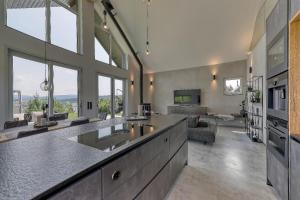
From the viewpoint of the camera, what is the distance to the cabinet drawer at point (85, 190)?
665 millimetres

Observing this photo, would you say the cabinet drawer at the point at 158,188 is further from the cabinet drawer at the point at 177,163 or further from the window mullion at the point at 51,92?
the window mullion at the point at 51,92

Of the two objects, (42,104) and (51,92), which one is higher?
(51,92)

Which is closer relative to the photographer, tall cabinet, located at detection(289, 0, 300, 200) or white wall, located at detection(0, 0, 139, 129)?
tall cabinet, located at detection(289, 0, 300, 200)

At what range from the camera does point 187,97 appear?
784 centimetres

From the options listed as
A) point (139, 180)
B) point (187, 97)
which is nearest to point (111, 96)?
point (187, 97)

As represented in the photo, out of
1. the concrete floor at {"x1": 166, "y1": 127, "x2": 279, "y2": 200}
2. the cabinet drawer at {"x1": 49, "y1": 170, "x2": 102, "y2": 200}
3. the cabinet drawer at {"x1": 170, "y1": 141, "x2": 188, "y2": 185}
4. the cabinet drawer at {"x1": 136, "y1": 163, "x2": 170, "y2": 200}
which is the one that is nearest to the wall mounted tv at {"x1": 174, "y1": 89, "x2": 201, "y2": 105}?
the concrete floor at {"x1": 166, "y1": 127, "x2": 279, "y2": 200}

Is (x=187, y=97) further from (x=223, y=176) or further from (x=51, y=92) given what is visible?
(x=51, y=92)

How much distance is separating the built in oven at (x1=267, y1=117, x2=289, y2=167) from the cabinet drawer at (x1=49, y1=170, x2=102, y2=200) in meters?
1.84

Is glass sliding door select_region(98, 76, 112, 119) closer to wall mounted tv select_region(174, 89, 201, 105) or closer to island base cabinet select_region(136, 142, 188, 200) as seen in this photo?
wall mounted tv select_region(174, 89, 201, 105)

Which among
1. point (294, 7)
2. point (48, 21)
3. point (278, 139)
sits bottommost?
point (278, 139)

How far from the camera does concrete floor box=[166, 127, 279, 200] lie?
1974mm

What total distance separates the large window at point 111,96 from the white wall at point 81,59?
0.31 metres

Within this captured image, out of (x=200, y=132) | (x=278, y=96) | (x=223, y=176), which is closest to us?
(x=278, y=96)

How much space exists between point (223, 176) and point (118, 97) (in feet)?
18.1
